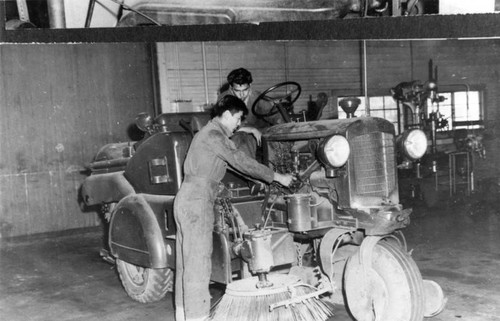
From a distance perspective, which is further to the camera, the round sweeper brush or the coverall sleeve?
the coverall sleeve

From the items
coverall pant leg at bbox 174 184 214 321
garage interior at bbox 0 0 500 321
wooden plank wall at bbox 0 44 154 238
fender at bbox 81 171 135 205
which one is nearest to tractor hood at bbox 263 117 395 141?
garage interior at bbox 0 0 500 321

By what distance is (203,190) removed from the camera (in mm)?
4043

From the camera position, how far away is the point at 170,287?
17.0 feet

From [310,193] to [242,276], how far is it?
2.87ft

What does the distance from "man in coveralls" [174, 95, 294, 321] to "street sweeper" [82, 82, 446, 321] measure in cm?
1

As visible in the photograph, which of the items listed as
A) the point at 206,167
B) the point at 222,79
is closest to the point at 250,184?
the point at 206,167

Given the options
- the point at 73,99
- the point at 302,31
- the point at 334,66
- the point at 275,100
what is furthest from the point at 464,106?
the point at 302,31

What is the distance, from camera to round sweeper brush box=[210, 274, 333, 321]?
12.0 ft

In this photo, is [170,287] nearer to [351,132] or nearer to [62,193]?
[351,132]

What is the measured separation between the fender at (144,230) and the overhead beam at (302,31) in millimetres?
1601

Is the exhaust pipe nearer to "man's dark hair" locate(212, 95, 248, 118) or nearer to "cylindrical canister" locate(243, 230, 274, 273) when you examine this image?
"man's dark hair" locate(212, 95, 248, 118)

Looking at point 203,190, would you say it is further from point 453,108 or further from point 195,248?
point 453,108

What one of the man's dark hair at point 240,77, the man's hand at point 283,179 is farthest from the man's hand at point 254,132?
the man's hand at point 283,179

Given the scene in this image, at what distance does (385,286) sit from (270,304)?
81 cm
